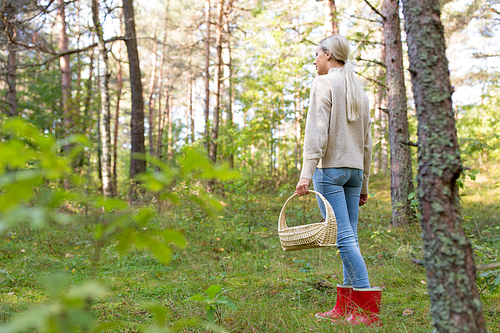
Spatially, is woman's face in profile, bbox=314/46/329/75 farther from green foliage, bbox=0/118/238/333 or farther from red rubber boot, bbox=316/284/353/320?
green foliage, bbox=0/118/238/333

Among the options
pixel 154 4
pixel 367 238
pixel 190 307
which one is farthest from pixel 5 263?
pixel 154 4

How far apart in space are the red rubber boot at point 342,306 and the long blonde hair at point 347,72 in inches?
49.2

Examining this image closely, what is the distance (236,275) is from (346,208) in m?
1.62

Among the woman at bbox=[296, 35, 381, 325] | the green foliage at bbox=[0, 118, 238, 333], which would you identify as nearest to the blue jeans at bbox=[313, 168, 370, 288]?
the woman at bbox=[296, 35, 381, 325]

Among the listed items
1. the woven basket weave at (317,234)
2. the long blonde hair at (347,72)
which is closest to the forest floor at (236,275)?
the woven basket weave at (317,234)

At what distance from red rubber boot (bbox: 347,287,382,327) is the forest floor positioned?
8 centimetres

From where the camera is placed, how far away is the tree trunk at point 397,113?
534cm

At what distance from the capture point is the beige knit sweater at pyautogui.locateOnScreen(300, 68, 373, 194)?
2.41 meters

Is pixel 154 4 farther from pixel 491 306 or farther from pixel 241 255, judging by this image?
pixel 491 306

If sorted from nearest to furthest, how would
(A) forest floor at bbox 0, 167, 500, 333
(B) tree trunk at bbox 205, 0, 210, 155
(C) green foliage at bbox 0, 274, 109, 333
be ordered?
(C) green foliage at bbox 0, 274, 109, 333, (A) forest floor at bbox 0, 167, 500, 333, (B) tree trunk at bbox 205, 0, 210, 155

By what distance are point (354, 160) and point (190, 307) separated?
161cm

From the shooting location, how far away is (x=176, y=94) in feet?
88.6

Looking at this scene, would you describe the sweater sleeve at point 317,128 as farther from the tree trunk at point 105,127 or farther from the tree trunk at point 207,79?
the tree trunk at point 105,127

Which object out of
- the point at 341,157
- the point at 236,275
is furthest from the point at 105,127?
the point at 341,157
